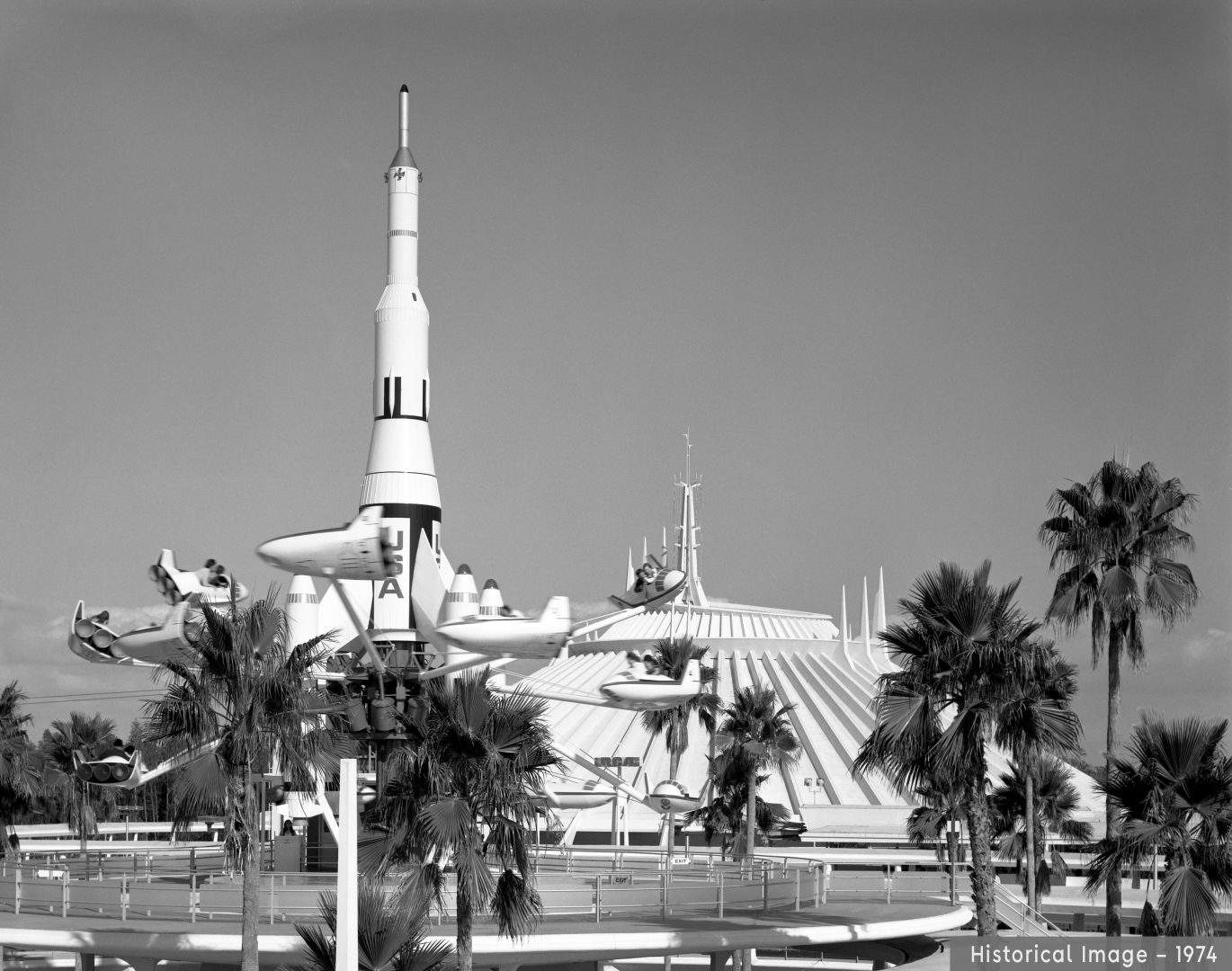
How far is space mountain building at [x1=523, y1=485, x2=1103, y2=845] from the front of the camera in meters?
68.5

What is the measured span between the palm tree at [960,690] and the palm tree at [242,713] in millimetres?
8902

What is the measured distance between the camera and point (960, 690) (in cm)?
→ 2489

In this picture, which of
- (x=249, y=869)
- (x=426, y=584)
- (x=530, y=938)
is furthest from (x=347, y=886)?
(x=530, y=938)

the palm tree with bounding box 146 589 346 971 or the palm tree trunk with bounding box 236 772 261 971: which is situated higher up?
the palm tree with bounding box 146 589 346 971

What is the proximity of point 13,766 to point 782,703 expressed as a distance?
48651 mm

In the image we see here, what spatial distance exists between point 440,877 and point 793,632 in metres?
95.4

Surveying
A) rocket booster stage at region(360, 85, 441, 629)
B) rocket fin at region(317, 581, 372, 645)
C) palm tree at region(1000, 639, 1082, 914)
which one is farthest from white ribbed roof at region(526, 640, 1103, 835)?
palm tree at region(1000, 639, 1082, 914)

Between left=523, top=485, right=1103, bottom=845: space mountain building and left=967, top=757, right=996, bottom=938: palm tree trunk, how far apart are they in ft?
72.1

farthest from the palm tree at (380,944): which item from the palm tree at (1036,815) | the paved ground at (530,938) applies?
the palm tree at (1036,815)

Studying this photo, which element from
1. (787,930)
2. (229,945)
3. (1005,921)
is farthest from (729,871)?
(229,945)

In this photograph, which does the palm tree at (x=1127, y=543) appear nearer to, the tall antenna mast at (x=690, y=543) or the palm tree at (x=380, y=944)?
the palm tree at (x=380, y=944)

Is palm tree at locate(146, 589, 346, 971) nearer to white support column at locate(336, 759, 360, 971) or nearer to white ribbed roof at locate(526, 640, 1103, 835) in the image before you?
white support column at locate(336, 759, 360, 971)

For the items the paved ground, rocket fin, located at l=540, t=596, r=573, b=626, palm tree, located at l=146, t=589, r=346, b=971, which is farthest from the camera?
the paved ground

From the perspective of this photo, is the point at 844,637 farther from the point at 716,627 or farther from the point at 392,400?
the point at 392,400
